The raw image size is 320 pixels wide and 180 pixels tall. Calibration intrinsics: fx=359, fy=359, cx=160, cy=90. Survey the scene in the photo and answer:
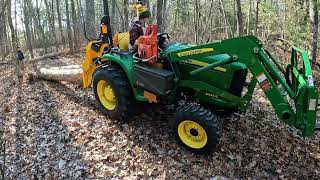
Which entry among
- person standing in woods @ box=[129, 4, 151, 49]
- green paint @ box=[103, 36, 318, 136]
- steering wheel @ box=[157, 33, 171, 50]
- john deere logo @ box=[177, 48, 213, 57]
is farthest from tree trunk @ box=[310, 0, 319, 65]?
john deere logo @ box=[177, 48, 213, 57]

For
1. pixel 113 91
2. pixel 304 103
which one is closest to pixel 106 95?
pixel 113 91

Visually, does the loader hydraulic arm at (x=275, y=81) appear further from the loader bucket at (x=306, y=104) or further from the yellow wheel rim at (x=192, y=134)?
the yellow wheel rim at (x=192, y=134)

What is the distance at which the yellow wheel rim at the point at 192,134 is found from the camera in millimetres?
5561

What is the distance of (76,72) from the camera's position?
9.34 metres

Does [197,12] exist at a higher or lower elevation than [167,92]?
higher

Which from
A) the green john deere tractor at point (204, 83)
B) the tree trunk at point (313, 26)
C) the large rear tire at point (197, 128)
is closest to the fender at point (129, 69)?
the green john deere tractor at point (204, 83)

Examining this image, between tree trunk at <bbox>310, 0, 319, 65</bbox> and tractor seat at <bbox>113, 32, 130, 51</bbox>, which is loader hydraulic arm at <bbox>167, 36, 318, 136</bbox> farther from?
tree trunk at <bbox>310, 0, 319, 65</bbox>

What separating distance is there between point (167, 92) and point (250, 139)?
5.65 ft

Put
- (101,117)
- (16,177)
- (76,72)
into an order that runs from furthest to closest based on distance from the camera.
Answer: (76,72)
(101,117)
(16,177)

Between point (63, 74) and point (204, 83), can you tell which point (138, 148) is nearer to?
point (204, 83)

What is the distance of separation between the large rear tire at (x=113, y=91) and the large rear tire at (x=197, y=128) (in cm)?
126

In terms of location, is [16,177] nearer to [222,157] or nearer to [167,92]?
[167,92]

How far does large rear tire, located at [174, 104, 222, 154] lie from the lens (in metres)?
5.36

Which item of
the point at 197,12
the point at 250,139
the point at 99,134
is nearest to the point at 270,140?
the point at 250,139
